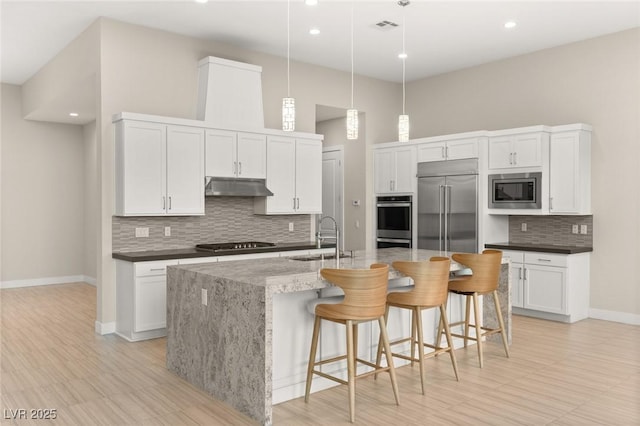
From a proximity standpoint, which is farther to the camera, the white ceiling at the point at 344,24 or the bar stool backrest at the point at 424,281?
the white ceiling at the point at 344,24

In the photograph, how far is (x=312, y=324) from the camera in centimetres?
392

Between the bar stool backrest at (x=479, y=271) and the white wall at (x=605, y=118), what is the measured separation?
2559 millimetres

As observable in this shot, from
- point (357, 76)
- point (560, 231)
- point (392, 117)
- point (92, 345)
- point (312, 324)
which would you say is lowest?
point (92, 345)

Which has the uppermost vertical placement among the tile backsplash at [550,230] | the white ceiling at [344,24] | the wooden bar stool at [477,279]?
the white ceiling at [344,24]

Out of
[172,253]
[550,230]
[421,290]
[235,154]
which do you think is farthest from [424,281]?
[550,230]

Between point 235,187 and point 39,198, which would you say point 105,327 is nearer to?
point 235,187

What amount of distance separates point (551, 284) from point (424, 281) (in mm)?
3035

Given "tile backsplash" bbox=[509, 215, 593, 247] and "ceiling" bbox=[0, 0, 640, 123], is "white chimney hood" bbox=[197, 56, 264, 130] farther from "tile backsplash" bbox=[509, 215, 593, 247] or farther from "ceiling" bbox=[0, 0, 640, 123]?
"tile backsplash" bbox=[509, 215, 593, 247]

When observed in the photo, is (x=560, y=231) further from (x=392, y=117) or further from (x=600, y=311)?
(x=392, y=117)

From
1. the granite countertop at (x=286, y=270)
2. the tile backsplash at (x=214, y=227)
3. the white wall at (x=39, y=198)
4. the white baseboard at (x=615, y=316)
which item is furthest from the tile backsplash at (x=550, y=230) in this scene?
the white wall at (x=39, y=198)

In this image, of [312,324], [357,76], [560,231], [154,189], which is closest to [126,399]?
[312,324]

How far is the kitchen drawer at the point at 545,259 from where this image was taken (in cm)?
607

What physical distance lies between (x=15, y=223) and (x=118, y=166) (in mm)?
4501

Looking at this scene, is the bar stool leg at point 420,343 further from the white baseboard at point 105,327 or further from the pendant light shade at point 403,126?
the white baseboard at point 105,327
